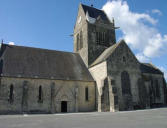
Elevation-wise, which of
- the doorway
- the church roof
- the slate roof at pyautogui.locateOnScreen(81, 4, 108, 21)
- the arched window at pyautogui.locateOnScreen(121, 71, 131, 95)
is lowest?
the doorway

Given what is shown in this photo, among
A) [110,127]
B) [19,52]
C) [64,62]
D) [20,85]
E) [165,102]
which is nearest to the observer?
[110,127]

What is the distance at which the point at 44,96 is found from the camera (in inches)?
881

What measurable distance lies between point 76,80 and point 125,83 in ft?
23.9

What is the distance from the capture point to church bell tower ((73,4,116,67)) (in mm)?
29547

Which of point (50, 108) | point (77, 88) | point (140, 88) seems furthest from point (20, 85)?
point (140, 88)

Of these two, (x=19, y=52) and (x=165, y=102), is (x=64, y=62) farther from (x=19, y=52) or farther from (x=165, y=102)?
(x=165, y=102)

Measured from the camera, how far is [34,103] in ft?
71.2

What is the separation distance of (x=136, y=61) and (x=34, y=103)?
16.3m

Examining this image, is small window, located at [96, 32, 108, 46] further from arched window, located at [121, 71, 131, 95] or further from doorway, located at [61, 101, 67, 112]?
doorway, located at [61, 101, 67, 112]

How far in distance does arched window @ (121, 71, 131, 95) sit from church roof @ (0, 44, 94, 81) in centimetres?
476

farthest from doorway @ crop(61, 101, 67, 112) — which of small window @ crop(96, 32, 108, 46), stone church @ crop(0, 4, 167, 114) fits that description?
small window @ crop(96, 32, 108, 46)

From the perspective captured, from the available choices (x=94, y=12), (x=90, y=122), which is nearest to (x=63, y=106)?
(x=90, y=122)

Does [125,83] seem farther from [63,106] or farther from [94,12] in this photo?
[94,12]

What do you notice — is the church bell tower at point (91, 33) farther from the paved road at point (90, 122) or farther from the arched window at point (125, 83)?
the paved road at point (90, 122)
